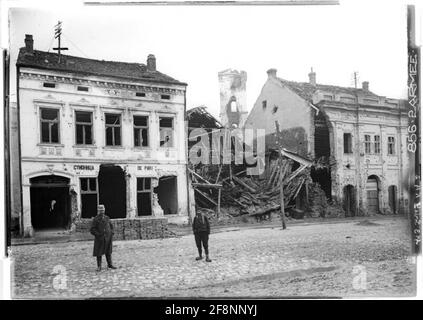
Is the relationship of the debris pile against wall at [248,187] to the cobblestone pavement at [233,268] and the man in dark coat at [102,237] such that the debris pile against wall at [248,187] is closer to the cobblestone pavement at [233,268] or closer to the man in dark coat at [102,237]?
the cobblestone pavement at [233,268]

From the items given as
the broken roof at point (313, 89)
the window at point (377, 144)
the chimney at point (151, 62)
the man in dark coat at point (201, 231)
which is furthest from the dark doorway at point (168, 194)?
the window at point (377, 144)

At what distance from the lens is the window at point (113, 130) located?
6977mm

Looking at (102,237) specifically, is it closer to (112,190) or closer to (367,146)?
(112,190)

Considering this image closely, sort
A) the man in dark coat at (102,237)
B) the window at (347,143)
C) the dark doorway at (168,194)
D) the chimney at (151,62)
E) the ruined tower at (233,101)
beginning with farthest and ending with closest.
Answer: the window at (347,143), the dark doorway at (168,194), the ruined tower at (233,101), the chimney at (151,62), the man in dark coat at (102,237)

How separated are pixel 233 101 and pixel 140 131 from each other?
164cm

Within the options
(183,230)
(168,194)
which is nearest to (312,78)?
(168,194)

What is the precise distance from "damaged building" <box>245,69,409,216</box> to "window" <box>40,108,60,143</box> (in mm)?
3092

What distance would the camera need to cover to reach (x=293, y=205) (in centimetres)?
726

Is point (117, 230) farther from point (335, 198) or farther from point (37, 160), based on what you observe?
point (335, 198)

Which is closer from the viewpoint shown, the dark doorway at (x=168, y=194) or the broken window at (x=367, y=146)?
the dark doorway at (x=168, y=194)

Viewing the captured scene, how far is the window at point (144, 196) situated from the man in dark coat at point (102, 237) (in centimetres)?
65

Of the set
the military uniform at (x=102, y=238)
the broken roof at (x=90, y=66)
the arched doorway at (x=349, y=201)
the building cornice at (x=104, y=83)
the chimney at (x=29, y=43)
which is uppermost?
the chimney at (x=29, y=43)
